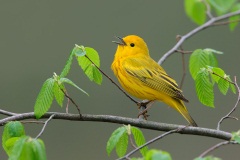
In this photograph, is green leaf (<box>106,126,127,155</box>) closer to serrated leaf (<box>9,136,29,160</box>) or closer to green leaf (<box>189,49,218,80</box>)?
serrated leaf (<box>9,136,29,160</box>)

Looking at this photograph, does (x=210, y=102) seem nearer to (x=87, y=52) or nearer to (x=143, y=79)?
(x=87, y=52)

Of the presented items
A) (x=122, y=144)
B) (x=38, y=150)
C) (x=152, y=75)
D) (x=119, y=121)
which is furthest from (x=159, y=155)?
(x=152, y=75)

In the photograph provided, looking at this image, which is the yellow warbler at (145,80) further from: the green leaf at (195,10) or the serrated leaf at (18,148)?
the serrated leaf at (18,148)

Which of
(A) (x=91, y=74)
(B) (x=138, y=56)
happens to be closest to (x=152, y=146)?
(B) (x=138, y=56)

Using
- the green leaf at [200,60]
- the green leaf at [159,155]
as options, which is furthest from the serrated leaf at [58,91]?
the green leaf at [159,155]

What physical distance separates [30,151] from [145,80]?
6.27ft

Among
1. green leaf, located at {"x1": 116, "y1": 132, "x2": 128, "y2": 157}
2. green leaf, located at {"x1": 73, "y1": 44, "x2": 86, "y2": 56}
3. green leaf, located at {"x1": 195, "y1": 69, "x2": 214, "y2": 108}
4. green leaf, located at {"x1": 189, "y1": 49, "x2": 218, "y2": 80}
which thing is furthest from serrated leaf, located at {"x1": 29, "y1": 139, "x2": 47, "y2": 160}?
green leaf, located at {"x1": 189, "y1": 49, "x2": 218, "y2": 80}

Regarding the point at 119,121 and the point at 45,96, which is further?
the point at 119,121

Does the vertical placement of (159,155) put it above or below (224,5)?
below

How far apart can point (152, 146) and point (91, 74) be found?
13.4ft

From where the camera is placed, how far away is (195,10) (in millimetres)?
2705

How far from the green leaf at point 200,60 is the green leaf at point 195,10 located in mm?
644

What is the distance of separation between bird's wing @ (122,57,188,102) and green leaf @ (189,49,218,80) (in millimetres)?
522

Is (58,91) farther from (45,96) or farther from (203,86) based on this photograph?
(203,86)
